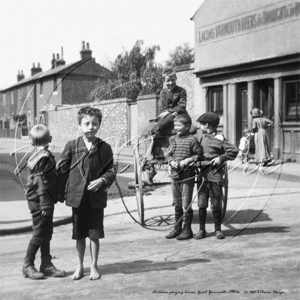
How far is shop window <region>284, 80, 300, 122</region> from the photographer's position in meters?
3.59

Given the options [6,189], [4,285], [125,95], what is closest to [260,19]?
[125,95]

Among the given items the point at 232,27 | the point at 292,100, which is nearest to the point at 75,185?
the point at 232,27

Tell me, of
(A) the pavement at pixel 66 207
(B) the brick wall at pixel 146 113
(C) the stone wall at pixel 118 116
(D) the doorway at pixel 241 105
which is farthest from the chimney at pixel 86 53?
(D) the doorway at pixel 241 105

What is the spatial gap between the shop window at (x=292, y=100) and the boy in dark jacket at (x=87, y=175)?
154cm

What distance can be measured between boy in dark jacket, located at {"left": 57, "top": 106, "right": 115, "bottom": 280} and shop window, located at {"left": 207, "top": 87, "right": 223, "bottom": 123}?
0.50 meters

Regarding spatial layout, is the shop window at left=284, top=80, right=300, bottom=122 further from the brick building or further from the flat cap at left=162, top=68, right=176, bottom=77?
the brick building

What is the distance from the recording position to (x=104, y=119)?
2.25 meters

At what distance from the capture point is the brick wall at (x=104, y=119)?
222 cm

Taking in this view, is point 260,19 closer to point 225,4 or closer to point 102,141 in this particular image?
point 225,4

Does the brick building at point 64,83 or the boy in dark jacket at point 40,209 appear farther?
the boy in dark jacket at point 40,209

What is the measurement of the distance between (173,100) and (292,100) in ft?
5.22

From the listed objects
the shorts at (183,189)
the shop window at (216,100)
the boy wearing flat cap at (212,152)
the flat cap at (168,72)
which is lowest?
the shorts at (183,189)

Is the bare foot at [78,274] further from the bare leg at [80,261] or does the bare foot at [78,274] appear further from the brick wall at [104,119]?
the brick wall at [104,119]

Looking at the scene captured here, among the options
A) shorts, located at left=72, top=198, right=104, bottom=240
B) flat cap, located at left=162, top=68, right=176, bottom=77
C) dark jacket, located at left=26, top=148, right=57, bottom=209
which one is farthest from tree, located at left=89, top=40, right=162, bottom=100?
shorts, located at left=72, top=198, right=104, bottom=240
